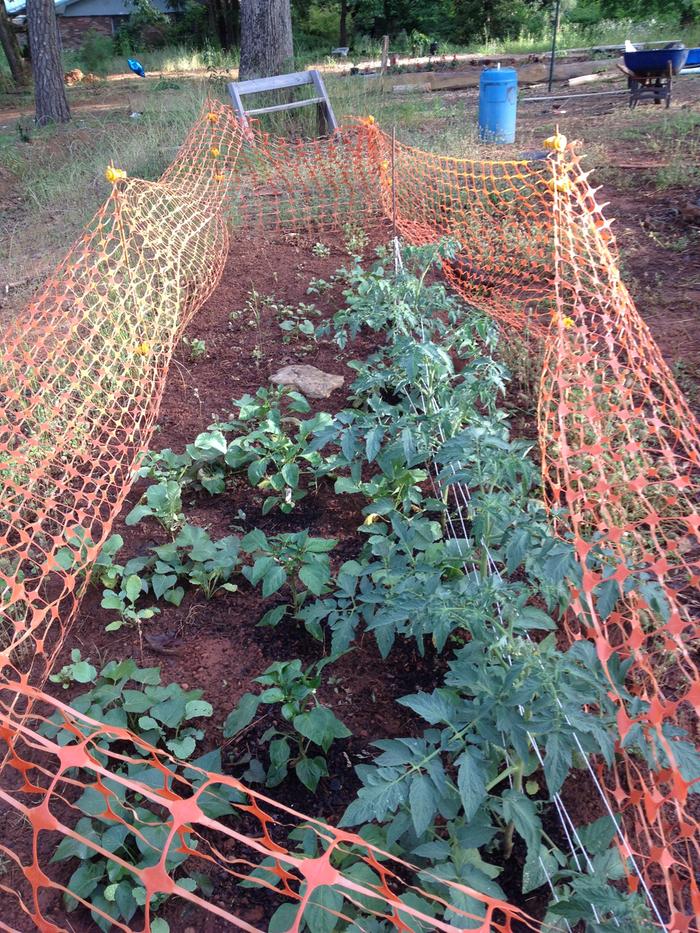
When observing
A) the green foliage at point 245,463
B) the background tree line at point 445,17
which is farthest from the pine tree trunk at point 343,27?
the green foliage at point 245,463

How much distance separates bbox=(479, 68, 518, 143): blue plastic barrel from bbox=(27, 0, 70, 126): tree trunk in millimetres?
6642

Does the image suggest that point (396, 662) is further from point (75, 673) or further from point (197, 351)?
point (197, 351)

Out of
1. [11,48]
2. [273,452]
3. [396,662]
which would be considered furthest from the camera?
[11,48]

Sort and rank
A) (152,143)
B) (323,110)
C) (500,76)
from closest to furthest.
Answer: (500,76), (323,110), (152,143)

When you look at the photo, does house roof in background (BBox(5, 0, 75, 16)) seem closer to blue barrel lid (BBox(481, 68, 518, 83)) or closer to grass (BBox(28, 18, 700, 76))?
grass (BBox(28, 18, 700, 76))

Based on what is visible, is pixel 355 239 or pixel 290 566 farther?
pixel 355 239

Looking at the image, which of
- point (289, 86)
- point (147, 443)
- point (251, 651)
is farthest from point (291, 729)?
point (289, 86)

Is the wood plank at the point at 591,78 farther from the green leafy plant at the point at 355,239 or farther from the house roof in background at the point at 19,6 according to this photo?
the house roof in background at the point at 19,6

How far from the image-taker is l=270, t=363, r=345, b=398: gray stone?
351 cm

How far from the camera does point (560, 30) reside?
18422 millimetres

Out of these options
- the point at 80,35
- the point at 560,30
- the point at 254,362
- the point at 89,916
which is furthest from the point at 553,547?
the point at 80,35

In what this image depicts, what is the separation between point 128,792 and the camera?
1.80 m

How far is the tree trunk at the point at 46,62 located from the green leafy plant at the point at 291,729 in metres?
11.4

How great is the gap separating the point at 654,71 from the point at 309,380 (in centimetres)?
786
